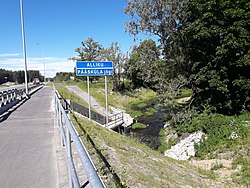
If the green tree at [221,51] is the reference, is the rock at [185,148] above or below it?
below

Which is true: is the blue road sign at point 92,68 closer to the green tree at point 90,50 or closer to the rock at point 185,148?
the rock at point 185,148


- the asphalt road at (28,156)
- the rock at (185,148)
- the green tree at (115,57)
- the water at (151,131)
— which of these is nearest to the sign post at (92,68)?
the asphalt road at (28,156)

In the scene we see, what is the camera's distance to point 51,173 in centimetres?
521

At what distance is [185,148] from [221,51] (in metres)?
7.17

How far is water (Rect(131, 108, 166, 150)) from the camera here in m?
18.4

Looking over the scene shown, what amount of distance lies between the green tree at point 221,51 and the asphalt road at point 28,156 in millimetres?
12664

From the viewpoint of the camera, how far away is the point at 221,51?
1664 centimetres

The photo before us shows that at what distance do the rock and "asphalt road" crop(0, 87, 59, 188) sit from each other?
8194 mm

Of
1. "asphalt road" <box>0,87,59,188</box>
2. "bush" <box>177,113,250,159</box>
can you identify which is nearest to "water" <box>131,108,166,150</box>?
"bush" <box>177,113,250,159</box>

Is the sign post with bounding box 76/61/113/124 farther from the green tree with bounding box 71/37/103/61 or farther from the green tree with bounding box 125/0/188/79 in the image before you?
the green tree with bounding box 71/37/103/61

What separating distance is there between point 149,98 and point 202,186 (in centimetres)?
3785

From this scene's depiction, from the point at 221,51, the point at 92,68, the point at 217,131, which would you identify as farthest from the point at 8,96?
the point at 221,51

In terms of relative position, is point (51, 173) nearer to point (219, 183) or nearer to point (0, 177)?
point (0, 177)

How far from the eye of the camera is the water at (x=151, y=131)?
1838 centimetres
